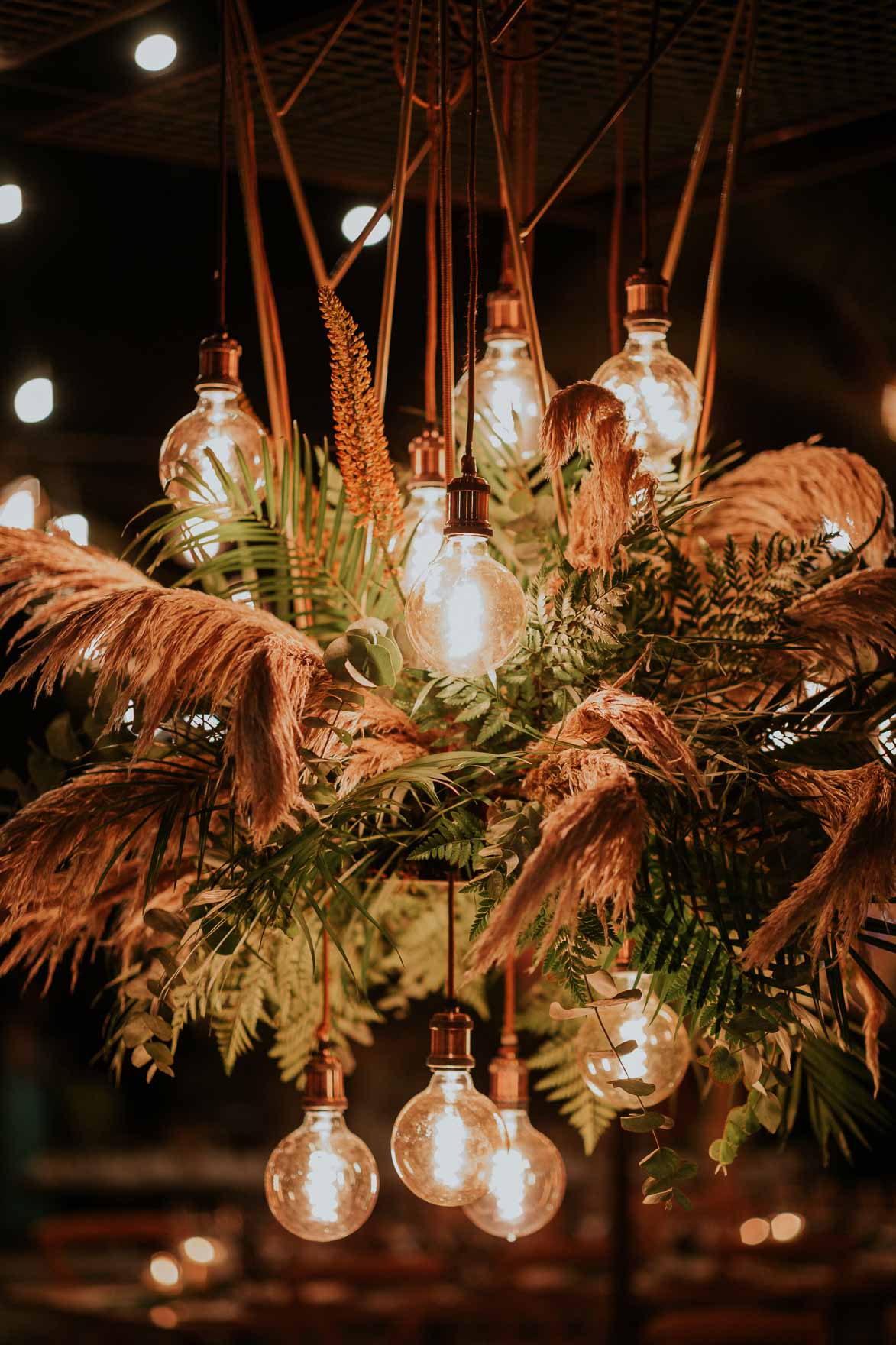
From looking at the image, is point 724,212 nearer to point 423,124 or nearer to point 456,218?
point 423,124

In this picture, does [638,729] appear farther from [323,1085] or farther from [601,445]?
[323,1085]

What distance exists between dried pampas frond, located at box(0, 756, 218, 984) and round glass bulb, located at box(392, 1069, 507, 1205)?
25cm

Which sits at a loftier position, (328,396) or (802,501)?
(328,396)

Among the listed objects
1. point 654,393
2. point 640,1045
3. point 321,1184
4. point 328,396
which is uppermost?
point 328,396

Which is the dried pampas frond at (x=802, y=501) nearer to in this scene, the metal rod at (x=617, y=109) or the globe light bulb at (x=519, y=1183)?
the metal rod at (x=617, y=109)

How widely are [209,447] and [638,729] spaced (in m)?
0.52

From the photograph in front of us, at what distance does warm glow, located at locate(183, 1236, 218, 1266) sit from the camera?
166 inches

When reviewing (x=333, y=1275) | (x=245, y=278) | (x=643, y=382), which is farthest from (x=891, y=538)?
(x=333, y=1275)

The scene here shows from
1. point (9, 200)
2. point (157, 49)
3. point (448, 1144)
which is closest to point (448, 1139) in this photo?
point (448, 1144)

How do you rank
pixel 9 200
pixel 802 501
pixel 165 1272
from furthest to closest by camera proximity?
pixel 165 1272 < pixel 9 200 < pixel 802 501

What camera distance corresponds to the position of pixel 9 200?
321cm

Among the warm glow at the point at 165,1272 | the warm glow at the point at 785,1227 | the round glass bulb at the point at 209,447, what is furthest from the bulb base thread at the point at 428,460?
the warm glow at the point at 785,1227

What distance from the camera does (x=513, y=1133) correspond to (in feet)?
4.55

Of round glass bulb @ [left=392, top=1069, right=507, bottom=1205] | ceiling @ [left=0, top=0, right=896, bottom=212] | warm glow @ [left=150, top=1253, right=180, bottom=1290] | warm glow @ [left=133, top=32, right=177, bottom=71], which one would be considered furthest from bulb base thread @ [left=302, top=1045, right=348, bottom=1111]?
warm glow @ [left=150, top=1253, right=180, bottom=1290]
